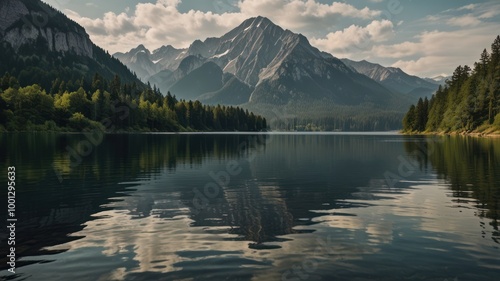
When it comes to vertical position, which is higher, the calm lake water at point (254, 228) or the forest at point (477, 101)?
the forest at point (477, 101)

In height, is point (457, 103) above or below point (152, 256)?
above

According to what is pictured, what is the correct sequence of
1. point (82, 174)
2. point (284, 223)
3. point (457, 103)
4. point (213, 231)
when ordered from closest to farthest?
point (213, 231)
point (284, 223)
point (82, 174)
point (457, 103)

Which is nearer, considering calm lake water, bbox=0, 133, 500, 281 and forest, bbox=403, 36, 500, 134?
calm lake water, bbox=0, 133, 500, 281

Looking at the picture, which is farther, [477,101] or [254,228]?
[477,101]

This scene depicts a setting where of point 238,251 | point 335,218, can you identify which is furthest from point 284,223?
point 238,251

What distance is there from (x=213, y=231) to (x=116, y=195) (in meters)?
13.9

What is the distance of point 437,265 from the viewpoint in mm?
14703

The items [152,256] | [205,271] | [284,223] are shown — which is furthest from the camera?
[284,223]

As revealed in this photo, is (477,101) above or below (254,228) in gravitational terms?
above

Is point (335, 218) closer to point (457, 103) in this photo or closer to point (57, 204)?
point (57, 204)

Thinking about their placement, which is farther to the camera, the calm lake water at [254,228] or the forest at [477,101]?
the forest at [477,101]

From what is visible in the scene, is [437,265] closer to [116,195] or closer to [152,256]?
[152,256]

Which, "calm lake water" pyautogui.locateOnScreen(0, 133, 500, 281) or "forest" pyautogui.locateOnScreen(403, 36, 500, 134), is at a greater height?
"forest" pyautogui.locateOnScreen(403, 36, 500, 134)

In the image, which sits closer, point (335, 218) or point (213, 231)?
point (213, 231)
